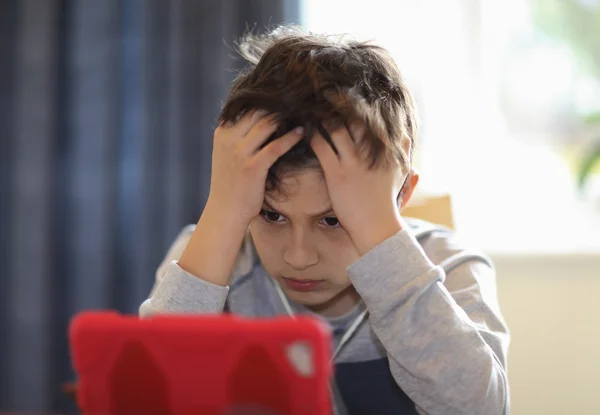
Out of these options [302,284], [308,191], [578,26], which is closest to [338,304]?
[302,284]

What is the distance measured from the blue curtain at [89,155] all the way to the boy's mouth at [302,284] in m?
1.07

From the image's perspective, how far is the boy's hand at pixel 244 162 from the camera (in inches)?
31.2

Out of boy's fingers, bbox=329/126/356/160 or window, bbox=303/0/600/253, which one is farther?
window, bbox=303/0/600/253

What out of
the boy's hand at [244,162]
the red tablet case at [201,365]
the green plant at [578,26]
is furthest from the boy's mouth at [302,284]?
the green plant at [578,26]

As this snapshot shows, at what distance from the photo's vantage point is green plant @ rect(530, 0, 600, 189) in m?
1.91

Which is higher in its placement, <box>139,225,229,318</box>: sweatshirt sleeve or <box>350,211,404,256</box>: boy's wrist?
<box>350,211,404,256</box>: boy's wrist

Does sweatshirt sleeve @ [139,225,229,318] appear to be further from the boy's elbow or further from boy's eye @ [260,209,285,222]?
the boy's elbow

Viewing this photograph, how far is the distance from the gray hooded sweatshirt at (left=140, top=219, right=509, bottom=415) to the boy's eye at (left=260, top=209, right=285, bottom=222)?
4.4 inches

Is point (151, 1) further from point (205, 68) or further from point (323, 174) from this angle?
point (323, 174)

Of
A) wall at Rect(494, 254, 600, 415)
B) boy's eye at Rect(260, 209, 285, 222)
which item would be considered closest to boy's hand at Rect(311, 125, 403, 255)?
boy's eye at Rect(260, 209, 285, 222)

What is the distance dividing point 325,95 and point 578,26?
1.40 metres

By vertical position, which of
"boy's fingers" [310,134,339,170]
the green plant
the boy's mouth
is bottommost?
the boy's mouth

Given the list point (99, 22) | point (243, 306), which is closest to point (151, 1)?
point (99, 22)

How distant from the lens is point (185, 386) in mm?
401
